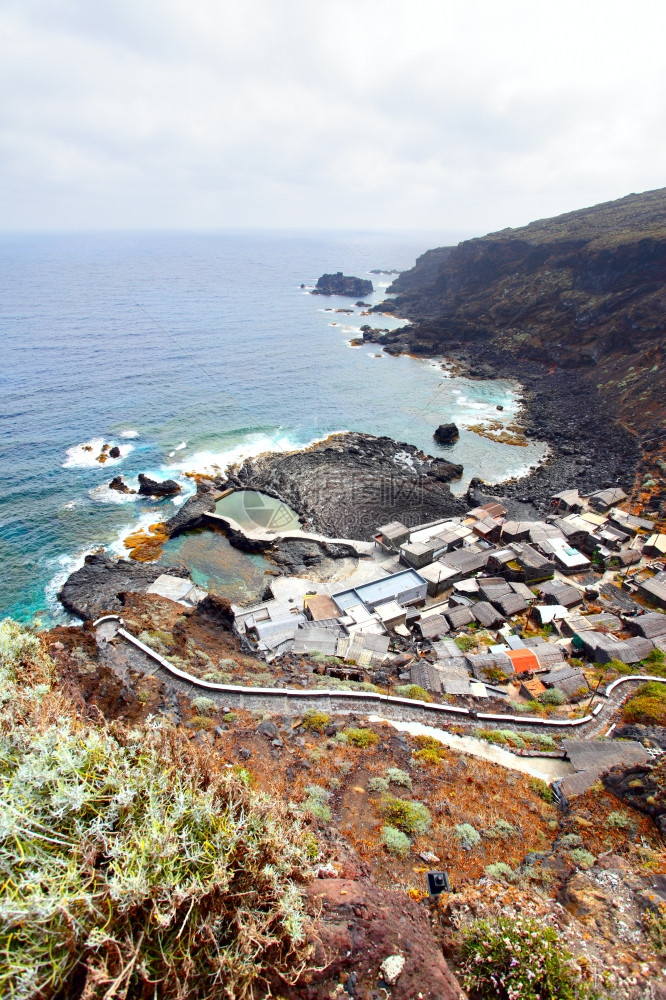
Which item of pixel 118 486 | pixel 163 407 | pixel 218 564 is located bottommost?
pixel 218 564

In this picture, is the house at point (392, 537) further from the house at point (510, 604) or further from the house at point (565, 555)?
the house at point (565, 555)

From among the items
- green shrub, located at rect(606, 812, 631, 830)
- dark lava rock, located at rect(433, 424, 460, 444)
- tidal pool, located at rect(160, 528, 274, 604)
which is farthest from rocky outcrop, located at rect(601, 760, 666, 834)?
dark lava rock, located at rect(433, 424, 460, 444)

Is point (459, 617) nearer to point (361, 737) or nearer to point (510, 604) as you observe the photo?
point (510, 604)

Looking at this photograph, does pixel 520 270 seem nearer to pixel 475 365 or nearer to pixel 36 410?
pixel 475 365

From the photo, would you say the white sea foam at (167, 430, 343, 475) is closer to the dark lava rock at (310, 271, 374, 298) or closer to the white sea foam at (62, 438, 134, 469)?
the white sea foam at (62, 438, 134, 469)

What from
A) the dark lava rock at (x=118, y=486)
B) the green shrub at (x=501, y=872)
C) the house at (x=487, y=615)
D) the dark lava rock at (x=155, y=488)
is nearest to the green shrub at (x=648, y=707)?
the house at (x=487, y=615)

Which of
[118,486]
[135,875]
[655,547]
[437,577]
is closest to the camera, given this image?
[135,875]

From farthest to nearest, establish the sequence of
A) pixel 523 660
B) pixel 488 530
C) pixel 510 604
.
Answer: pixel 488 530
pixel 510 604
pixel 523 660

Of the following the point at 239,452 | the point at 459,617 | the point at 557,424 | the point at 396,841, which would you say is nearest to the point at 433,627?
the point at 459,617
